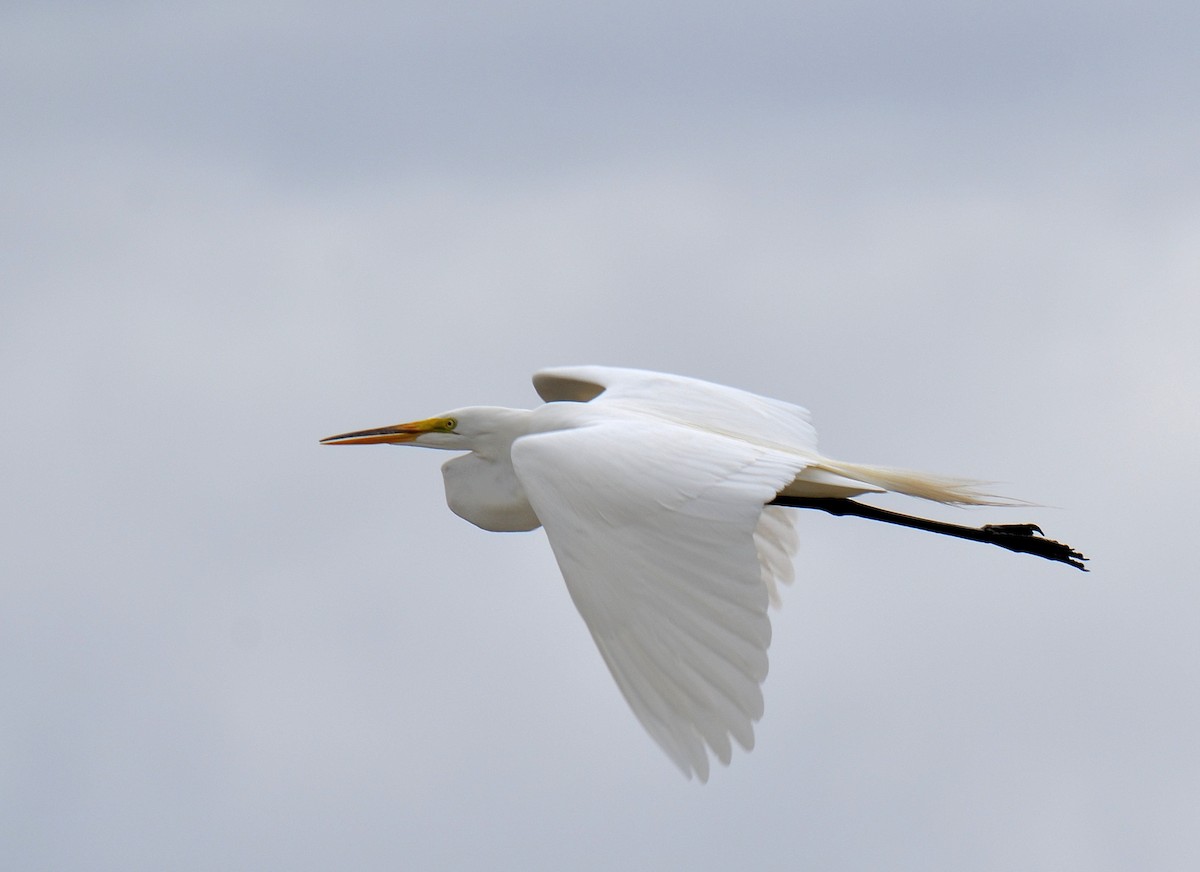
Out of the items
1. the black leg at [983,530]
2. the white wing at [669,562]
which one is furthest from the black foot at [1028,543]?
the white wing at [669,562]

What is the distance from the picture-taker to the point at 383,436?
10.8 meters

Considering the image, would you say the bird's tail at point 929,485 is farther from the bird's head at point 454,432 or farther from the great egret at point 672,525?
the bird's head at point 454,432

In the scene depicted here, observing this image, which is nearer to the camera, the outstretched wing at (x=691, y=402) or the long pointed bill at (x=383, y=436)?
the outstretched wing at (x=691, y=402)

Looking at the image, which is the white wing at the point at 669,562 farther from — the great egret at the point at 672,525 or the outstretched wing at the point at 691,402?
the outstretched wing at the point at 691,402

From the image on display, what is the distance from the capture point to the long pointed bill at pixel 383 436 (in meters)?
10.7

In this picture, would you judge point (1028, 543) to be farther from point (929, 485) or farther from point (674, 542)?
point (674, 542)

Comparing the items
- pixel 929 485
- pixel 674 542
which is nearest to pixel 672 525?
pixel 674 542

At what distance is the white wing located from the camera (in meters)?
6.79

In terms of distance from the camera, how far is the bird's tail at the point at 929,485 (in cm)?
956

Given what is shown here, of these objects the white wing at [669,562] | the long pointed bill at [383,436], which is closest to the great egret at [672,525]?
the white wing at [669,562]

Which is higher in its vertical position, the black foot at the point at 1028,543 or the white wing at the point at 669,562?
the white wing at the point at 669,562

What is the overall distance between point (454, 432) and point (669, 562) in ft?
11.1

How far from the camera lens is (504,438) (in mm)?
10125

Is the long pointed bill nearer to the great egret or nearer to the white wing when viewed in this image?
the great egret
